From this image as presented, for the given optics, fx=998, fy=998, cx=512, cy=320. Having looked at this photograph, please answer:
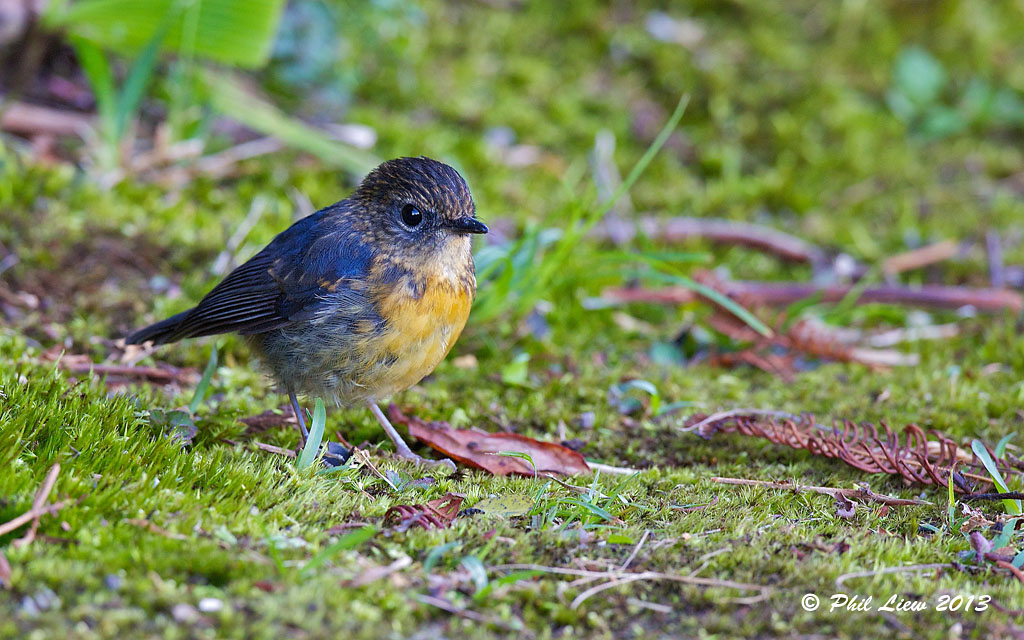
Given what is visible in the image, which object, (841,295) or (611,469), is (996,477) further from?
(841,295)

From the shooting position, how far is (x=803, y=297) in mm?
6211

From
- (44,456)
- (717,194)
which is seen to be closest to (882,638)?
(44,456)

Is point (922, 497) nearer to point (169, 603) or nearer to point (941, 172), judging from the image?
point (169, 603)

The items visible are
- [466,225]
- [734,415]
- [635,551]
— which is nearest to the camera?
[635,551]

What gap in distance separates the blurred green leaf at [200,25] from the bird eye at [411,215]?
2640 mm

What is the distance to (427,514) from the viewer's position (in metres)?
3.53

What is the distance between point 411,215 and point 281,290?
2.24ft

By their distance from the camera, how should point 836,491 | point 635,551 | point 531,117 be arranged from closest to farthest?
point 635,551 → point 836,491 → point 531,117

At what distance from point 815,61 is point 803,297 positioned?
10.7ft

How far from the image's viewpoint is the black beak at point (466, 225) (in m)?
4.40

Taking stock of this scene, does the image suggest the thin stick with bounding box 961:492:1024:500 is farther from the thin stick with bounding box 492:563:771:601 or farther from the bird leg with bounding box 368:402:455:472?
the bird leg with bounding box 368:402:455:472

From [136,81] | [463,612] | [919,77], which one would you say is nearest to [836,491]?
[463,612]

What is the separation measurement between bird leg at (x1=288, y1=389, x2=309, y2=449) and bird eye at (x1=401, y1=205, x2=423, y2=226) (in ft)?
3.06

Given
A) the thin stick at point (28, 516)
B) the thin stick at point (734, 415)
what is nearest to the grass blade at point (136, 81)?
the thin stick at point (28, 516)
